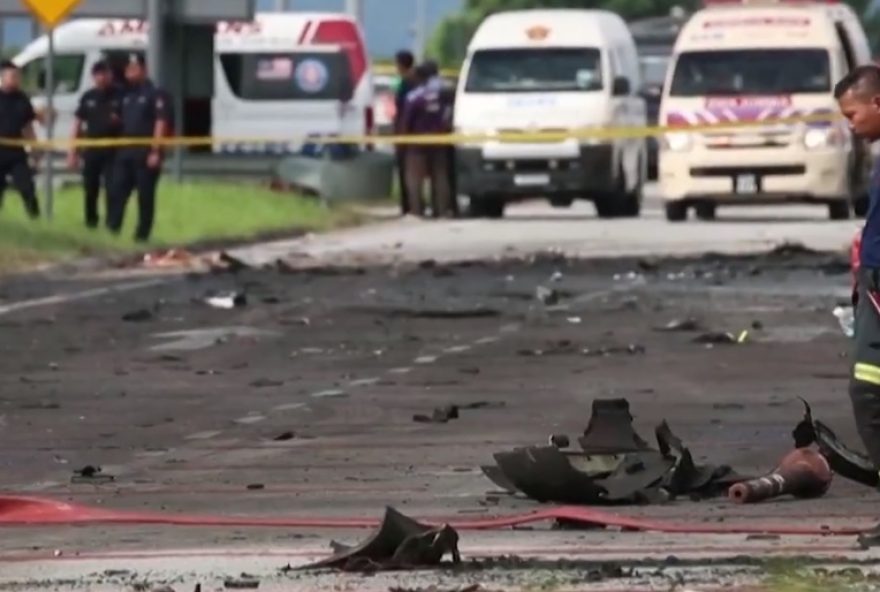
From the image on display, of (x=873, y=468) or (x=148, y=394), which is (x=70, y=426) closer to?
(x=148, y=394)

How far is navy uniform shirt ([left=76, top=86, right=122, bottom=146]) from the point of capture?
29938 millimetres

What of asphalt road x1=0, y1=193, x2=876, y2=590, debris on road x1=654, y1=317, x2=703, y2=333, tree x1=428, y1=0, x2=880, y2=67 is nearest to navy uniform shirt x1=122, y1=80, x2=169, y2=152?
asphalt road x1=0, y1=193, x2=876, y2=590

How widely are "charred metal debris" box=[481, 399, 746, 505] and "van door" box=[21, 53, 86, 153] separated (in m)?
32.9

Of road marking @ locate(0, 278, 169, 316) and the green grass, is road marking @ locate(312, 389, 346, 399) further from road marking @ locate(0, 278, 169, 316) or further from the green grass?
the green grass

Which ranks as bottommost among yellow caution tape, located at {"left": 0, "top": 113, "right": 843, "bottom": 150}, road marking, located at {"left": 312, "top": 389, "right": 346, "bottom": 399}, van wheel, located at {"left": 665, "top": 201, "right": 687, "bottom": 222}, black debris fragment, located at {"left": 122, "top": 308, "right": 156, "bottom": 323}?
van wheel, located at {"left": 665, "top": 201, "right": 687, "bottom": 222}

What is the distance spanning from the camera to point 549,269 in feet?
82.9

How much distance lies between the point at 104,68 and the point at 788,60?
28.8 ft

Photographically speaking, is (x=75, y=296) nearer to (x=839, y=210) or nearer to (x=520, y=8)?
(x=839, y=210)

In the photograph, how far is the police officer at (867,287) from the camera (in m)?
9.33

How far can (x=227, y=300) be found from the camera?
2138 cm

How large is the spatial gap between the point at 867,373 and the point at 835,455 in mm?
856

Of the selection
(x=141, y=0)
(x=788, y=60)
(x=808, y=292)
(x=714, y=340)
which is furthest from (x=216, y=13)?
(x=714, y=340)

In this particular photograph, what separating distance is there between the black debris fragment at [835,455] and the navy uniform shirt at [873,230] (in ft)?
3.16

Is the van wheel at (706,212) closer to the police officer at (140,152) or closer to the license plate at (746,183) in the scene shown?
the license plate at (746,183)
